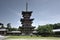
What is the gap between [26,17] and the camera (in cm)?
7094

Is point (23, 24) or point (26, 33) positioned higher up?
point (23, 24)

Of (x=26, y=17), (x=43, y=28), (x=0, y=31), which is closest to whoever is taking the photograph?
(x=43, y=28)

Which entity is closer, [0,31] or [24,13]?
[24,13]

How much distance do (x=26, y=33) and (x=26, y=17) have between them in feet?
30.8

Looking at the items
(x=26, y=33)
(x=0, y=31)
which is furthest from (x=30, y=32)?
(x=0, y=31)

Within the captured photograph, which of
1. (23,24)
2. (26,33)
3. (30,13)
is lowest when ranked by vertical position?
(26,33)

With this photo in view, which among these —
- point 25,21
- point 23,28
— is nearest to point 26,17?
point 25,21

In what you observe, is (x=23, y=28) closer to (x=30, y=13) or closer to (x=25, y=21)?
(x=25, y=21)

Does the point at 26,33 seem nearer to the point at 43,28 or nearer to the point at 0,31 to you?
the point at 43,28

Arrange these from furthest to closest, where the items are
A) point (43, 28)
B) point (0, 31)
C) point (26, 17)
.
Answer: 1. point (0, 31)
2. point (26, 17)
3. point (43, 28)

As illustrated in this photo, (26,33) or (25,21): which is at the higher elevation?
(25,21)

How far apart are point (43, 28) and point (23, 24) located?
1186cm

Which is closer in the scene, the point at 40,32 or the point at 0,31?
the point at 40,32

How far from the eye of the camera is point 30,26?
225ft
